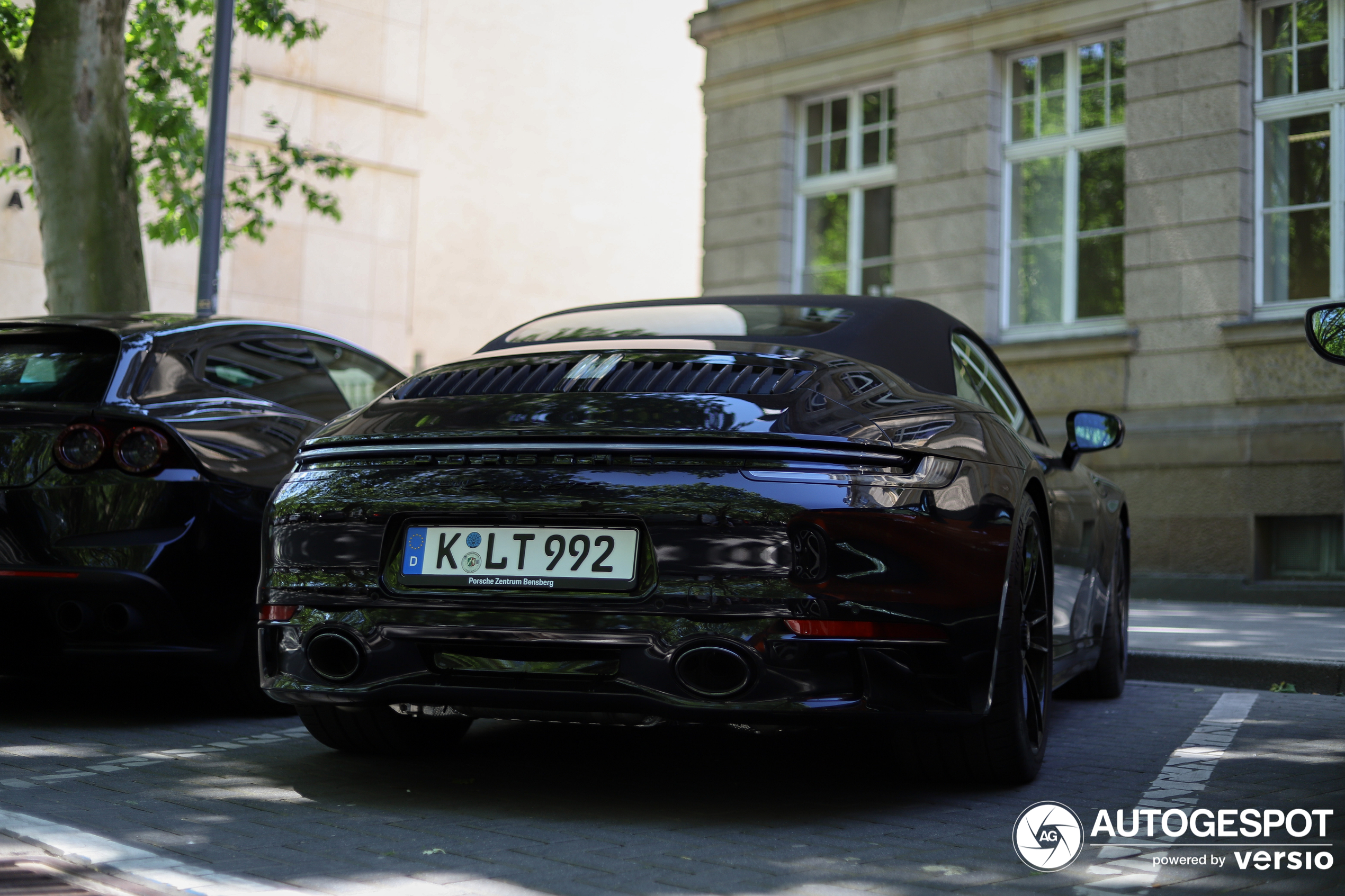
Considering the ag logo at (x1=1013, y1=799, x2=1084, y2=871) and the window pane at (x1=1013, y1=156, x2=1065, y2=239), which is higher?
the window pane at (x1=1013, y1=156, x2=1065, y2=239)

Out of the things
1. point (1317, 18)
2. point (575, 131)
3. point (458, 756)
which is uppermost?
point (575, 131)

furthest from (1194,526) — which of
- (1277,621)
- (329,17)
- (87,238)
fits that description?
(329,17)

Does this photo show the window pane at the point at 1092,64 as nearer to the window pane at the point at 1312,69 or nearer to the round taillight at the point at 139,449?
the window pane at the point at 1312,69

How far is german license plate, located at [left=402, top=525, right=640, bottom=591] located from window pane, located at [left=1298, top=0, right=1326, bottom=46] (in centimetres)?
1088

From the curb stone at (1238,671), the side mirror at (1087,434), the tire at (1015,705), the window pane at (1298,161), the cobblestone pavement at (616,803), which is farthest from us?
the window pane at (1298,161)

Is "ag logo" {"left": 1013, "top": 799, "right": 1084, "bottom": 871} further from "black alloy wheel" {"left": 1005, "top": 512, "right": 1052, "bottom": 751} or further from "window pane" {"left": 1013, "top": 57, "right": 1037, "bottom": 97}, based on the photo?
"window pane" {"left": 1013, "top": 57, "right": 1037, "bottom": 97}

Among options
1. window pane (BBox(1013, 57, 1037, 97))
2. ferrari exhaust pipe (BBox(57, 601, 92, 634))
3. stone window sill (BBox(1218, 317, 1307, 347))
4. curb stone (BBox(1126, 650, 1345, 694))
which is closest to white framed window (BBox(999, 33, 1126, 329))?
window pane (BBox(1013, 57, 1037, 97))

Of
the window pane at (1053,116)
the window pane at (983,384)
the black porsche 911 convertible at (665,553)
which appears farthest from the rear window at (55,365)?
the window pane at (1053,116)

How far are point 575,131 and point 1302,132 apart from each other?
20745 mm

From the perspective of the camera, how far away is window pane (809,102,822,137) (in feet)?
52.4

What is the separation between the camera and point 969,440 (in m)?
3.71

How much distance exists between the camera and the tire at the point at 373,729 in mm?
4254

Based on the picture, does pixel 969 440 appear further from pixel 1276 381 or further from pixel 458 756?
pixel 1276 381

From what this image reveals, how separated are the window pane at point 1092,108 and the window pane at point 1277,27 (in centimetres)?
147
